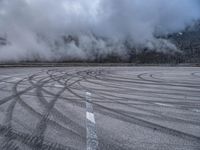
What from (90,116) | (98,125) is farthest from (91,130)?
(90,116)

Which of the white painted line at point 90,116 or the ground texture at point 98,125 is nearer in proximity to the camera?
the ground texture at point 98,125

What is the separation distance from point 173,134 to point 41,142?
2380 millimetres

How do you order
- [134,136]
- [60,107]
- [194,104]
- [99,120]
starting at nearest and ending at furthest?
1. [134,136]
2. [99,120]
3. [60,107]
4. [194,104]

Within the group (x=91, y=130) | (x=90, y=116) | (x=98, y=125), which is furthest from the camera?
(x=90, y=116)

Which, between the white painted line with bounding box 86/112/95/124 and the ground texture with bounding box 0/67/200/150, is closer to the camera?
the ground texture with bounding box 0/67/200/150

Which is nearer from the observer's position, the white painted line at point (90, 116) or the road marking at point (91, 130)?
the road marking at point (91, 130)

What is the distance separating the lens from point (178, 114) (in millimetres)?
6062

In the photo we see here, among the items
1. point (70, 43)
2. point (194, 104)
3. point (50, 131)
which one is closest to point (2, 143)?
point (50, 131)

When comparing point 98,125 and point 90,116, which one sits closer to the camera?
point 98,125

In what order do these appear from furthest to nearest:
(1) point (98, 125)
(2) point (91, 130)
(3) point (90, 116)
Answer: (3) point (90, 116) → (1) point (98, 125) → (2) point (91, 130)

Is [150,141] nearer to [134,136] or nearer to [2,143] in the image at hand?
[134,136]

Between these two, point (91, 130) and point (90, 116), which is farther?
point (90, 116)

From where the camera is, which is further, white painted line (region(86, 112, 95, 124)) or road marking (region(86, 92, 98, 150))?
white painted line (region(86, 112, 95, 124))

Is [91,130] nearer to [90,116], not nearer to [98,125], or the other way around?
[98,125]
